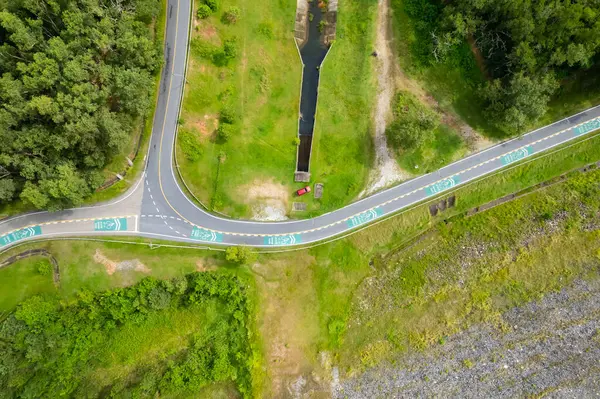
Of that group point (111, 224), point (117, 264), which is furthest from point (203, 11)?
point (117, 264)

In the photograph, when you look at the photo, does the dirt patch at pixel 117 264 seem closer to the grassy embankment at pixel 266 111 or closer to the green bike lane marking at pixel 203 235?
the green bike lane marking at pixel 203 235

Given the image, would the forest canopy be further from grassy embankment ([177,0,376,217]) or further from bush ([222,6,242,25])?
bush ([222,6,242,25])

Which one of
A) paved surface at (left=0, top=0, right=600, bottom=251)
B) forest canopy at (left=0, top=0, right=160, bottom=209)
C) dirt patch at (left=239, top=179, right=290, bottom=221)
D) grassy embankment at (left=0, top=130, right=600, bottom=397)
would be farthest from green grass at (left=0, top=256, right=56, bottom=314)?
dirt patch at (left=239, top=179, right=290, bottom=221)

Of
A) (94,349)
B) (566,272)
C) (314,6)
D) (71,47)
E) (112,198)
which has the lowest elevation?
(94,349)

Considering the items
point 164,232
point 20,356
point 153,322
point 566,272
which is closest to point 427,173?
point 566,272

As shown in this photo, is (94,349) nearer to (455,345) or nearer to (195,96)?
(195,96)

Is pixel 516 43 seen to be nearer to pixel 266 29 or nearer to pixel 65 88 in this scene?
pixel 266 29

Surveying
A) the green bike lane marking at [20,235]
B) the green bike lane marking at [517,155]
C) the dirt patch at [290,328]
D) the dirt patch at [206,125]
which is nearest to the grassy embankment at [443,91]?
the green bike lane marking at [517,155]

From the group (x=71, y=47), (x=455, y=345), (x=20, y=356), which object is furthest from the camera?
(x=455, y=345)

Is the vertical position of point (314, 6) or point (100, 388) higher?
point (314, 6)
